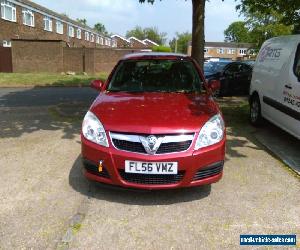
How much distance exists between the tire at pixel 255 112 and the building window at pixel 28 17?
3073cm

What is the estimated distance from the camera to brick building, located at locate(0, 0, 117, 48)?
30.8 m

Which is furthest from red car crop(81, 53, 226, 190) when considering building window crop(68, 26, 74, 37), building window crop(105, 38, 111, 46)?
building window crop(105, 38, 111, 46)

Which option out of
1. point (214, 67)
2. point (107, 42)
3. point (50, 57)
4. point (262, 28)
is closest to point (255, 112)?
point (214, 67)

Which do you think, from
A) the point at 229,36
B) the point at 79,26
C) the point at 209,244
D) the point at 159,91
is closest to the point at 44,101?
the point at 159,91

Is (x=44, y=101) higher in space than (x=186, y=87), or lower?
lower

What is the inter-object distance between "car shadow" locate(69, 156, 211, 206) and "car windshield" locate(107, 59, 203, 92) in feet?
4.98

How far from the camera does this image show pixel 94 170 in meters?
4.28

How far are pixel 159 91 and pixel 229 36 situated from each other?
425 feet

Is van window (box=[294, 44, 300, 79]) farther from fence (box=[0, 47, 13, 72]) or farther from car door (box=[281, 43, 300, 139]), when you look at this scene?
fence (box=[0, 47, 13, 72])

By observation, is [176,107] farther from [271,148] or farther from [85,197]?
[271,148]

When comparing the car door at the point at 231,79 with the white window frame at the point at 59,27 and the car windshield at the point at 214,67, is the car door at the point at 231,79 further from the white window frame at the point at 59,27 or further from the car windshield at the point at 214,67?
the white window frame at the point at 59,27

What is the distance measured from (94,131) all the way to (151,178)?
84 cm

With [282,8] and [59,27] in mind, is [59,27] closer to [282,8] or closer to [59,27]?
[59,27]

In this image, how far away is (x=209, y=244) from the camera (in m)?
3.47
